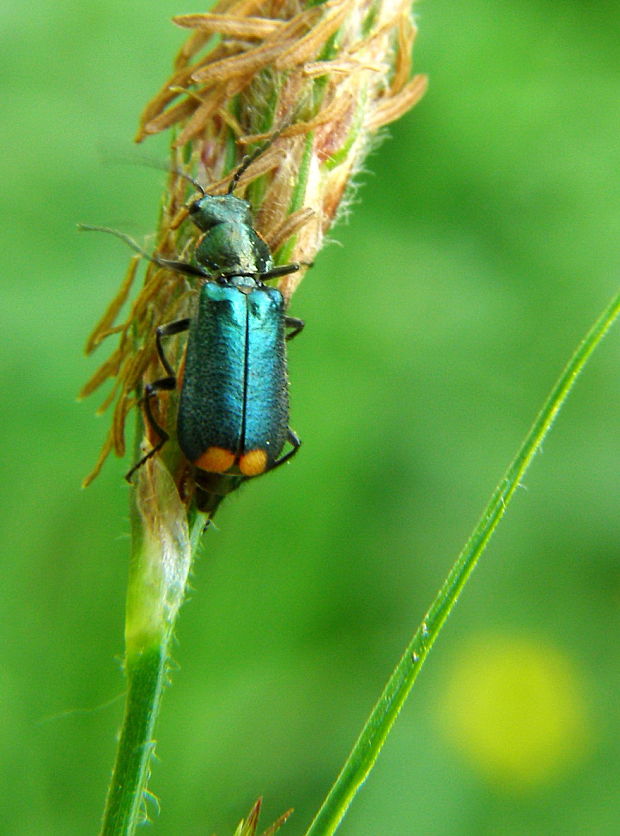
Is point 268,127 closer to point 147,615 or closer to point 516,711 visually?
point 147,615

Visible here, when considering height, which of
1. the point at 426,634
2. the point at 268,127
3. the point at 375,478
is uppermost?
the point at 268,127

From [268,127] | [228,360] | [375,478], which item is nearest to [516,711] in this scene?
[375,478]

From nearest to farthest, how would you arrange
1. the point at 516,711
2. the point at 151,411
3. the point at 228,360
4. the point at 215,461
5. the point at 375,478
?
the point at 151,411
the point at 215,461
the point at 228,360
the point at 516,711
the point at 375,478

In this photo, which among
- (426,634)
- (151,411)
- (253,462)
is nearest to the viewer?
(426,634)

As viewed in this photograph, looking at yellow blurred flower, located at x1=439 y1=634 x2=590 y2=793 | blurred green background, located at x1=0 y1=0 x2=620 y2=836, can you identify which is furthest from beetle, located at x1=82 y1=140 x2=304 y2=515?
yellow blurred flower, located at x1=439 y1=634 x2=590 y2=793

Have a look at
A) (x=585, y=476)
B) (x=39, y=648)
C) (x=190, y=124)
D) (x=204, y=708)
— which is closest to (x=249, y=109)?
(x=190, y=124)

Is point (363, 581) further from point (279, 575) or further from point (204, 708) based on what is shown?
point (204, 708)
